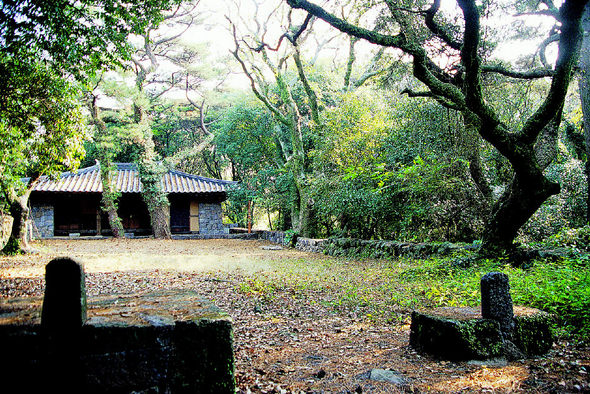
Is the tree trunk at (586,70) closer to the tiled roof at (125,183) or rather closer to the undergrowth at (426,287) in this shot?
the undergrowth at (426,287)

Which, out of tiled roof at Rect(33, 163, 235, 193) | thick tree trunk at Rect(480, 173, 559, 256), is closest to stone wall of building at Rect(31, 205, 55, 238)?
tiled roof at Rect(33, 163, 235, 193)

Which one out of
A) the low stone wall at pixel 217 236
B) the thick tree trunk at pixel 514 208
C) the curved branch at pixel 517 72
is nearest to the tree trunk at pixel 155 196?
the low stone wall at pixel 217 236

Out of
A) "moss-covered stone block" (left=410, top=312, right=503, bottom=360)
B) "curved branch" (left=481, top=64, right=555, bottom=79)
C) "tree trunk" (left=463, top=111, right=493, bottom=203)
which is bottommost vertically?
"moss-covered stone block" (left=410, top=312, right=503, bottom=360)

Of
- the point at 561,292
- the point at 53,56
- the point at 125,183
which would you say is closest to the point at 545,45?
the point at 561,292

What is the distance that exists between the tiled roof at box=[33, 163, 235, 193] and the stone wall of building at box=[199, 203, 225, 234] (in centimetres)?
160

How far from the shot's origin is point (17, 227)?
38.3ft

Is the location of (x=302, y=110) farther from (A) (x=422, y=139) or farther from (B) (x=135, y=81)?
(A) (x=422, y=139)

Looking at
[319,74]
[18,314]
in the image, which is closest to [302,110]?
[319,74]

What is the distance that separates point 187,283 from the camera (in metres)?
7.74

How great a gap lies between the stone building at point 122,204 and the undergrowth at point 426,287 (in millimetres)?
16277

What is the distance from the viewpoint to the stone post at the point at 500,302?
3.57m

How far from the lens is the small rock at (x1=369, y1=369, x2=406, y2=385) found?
311 centimetres

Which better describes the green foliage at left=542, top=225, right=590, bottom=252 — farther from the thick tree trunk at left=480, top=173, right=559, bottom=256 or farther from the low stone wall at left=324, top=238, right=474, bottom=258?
the low stone wall at left=324, top=238, right=474, bottom=258

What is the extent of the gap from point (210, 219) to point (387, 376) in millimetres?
23061
